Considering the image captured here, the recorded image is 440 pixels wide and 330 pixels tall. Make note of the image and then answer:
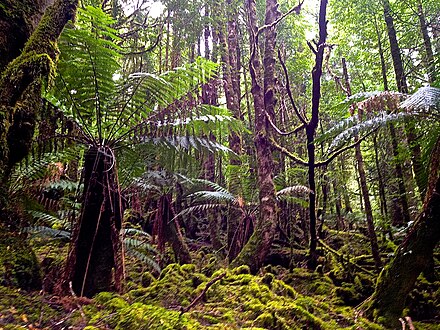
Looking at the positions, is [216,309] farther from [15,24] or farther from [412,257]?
[15,24]

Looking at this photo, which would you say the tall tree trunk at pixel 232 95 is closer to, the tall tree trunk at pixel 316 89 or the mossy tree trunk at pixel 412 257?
the tall tree trunk at pixel 316 89

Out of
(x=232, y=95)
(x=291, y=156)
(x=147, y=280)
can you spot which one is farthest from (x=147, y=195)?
(x=232, y=95)

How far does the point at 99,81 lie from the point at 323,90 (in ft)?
27.8

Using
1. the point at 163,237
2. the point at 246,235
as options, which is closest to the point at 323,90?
the point at 246,235

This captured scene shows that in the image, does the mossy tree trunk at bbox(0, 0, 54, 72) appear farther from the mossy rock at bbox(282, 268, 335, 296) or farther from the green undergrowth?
the mossy rock at bbox(282, 268, 335, 296)

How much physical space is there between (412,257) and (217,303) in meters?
1.85

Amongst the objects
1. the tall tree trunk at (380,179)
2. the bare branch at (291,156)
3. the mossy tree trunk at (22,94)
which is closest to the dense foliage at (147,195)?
the mossy tree trunk at (22,94)

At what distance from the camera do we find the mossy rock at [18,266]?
305cm

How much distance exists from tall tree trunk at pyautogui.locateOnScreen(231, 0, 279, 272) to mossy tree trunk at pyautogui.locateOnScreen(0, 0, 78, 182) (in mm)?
3663

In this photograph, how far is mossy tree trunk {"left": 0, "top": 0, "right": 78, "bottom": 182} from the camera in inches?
68.0

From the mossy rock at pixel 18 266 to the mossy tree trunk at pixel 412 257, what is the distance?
320cm

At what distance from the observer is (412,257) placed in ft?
10.5

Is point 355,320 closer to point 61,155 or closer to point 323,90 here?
point 61,155

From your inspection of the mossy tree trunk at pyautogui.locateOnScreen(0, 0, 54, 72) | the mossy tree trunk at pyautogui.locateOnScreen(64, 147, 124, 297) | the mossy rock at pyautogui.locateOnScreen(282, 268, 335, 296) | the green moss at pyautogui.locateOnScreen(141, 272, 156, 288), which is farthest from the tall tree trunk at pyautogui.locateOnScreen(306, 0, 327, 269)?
the mossy tree trunk at pyautogui.locateOnScreen(0, 0, 54, 72)
